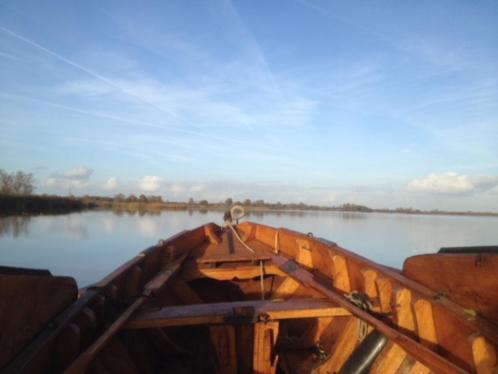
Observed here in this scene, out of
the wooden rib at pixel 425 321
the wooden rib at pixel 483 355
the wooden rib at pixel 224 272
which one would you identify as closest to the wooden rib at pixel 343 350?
the wooden rib at pixel 425 321

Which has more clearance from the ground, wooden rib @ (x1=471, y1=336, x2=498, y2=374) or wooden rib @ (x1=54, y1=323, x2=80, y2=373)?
wooden rib @ (x1=471, y1=336, x2=498, y2=374)

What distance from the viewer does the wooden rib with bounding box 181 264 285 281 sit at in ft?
13.5

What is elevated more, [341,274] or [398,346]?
[341,274]

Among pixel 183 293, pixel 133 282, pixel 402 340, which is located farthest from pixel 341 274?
pixel 133 282

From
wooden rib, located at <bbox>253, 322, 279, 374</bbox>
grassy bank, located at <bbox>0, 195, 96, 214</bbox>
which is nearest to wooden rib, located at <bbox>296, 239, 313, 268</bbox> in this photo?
wooden rib, located at <bbox>253, 322, 279, 374</bbox>

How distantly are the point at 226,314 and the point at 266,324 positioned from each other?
0.30m

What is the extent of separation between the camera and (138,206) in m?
65.7

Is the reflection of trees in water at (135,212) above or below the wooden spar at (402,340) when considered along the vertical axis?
below

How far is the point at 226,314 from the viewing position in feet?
7.93

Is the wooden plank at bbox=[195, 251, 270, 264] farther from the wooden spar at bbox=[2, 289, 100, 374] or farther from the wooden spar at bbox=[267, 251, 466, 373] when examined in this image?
the wooden spar at bbox=[2, 289, 100, 374]

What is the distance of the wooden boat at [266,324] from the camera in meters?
1.64

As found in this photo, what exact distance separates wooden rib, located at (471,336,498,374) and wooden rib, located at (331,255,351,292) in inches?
59.9

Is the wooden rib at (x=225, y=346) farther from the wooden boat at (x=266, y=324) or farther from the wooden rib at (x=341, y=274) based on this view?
the wooden rib at (x=341, y=274)

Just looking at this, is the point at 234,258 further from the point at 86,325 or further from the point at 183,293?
the point at 86,325
